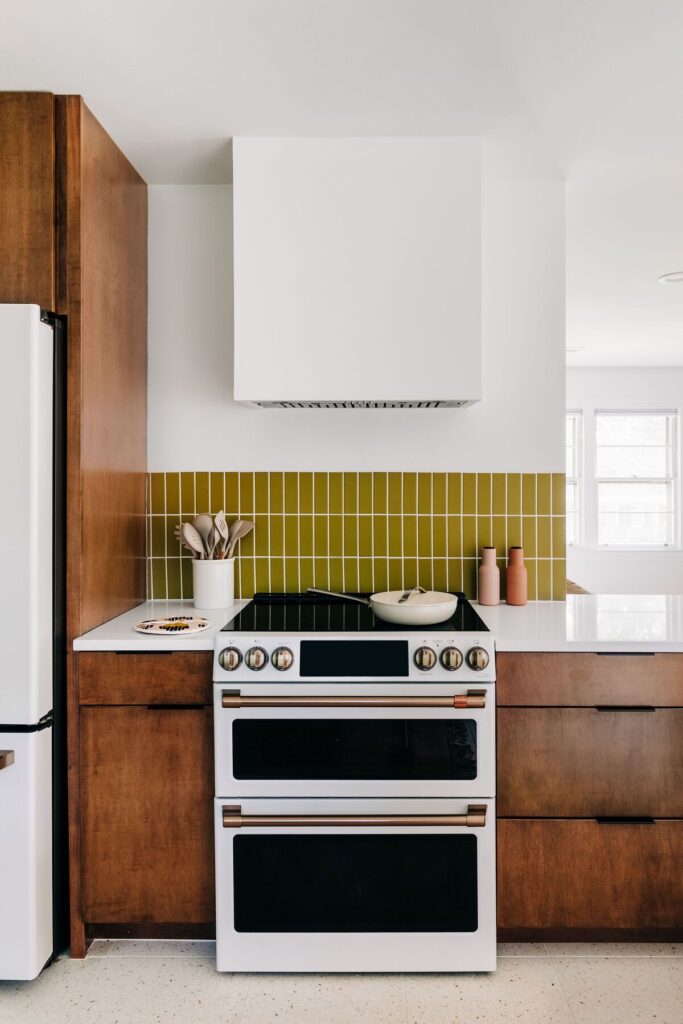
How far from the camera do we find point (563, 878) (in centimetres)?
195

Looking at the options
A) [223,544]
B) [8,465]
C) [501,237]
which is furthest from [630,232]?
[8,465]

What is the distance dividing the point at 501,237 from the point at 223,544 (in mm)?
1514

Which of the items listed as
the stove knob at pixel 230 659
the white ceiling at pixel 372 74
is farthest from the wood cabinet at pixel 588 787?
the white ceiling at pixel 372 74

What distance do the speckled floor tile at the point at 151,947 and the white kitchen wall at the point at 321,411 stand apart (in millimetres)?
1536

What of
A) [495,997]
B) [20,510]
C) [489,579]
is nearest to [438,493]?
[489,579]

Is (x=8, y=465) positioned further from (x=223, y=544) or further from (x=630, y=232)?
(x=630, y=232)

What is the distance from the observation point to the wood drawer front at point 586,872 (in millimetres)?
1941

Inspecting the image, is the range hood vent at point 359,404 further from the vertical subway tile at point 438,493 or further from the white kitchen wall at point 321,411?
the vertical subway tile at point 438,493

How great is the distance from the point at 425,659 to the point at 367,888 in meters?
0.63

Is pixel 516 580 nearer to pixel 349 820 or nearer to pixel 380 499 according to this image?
pixel 380 499

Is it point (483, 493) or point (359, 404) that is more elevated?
point (359, 404)

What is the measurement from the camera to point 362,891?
188 centimetres

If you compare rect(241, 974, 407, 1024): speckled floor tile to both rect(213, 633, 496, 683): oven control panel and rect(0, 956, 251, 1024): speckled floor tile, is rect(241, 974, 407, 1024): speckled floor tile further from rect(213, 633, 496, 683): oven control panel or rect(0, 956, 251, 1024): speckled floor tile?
rect(213, 633, 496, 683): oven control panel

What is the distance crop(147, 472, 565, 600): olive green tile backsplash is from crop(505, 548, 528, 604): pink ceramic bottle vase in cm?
13
